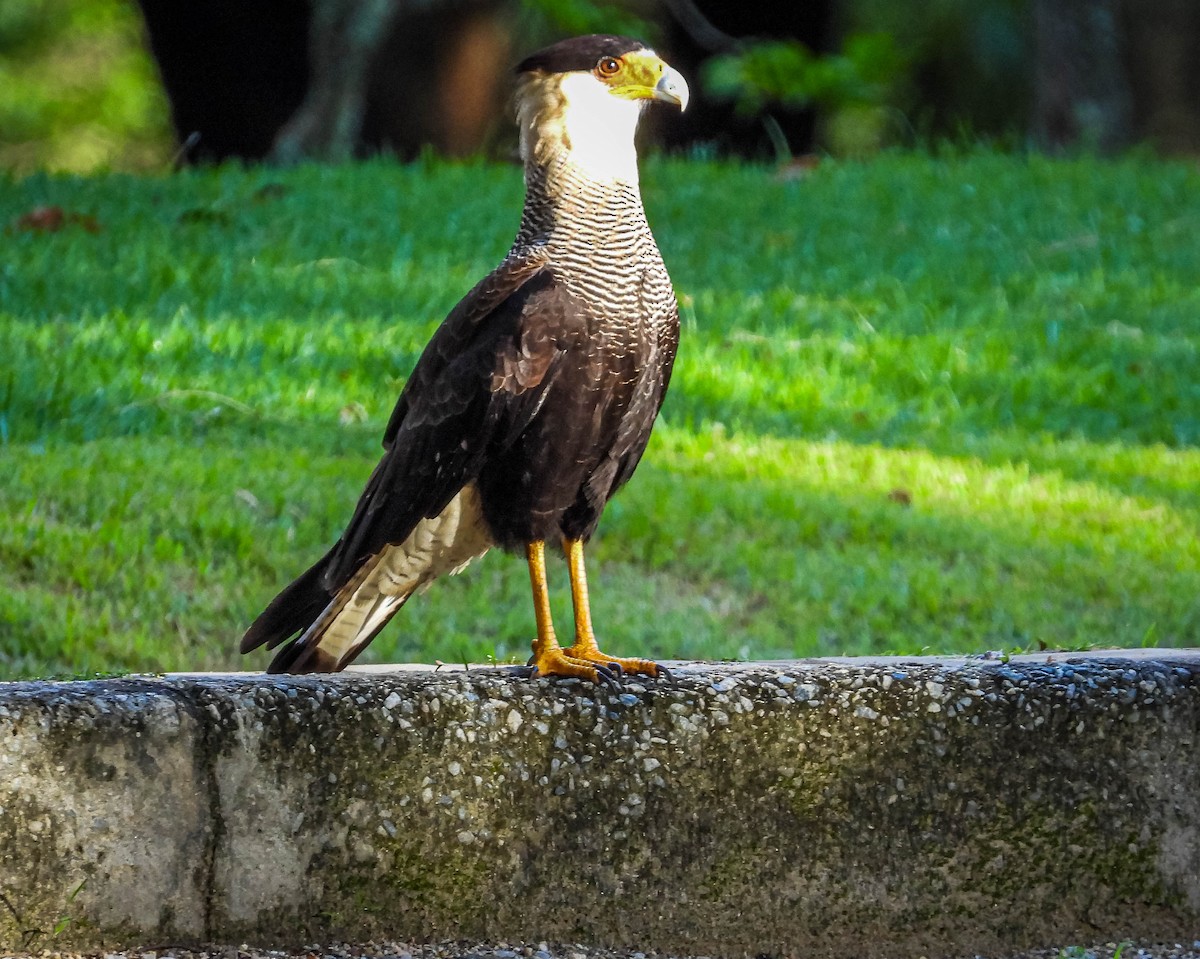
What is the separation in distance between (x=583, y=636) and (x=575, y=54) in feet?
3.89

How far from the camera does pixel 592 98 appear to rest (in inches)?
143

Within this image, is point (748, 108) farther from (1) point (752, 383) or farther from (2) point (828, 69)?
(1) point (752, 383)

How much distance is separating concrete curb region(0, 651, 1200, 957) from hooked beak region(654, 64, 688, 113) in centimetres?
117

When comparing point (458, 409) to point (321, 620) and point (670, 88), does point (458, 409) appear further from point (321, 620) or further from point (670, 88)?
point (670, 88)

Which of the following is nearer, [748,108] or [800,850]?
[800,850]

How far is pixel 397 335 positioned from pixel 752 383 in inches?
57.8

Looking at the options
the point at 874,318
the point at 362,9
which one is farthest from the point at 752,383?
the point at 362,9

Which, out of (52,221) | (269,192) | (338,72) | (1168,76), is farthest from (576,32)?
(1168,76)

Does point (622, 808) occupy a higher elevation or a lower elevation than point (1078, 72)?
lower

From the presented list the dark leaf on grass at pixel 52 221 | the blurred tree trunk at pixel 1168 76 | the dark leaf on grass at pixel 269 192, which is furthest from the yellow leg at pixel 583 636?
the blurred tree trunk at pixel 1168 76

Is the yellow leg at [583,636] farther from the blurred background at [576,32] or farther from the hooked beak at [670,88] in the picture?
the blurred background at [576,32]

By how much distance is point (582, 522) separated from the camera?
3723mm

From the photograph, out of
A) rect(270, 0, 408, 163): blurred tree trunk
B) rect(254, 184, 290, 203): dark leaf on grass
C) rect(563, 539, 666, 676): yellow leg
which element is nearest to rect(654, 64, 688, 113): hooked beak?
rect(563, 539, 666, 676): yellow leg

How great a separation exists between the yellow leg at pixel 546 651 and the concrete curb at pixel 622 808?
0.07m
